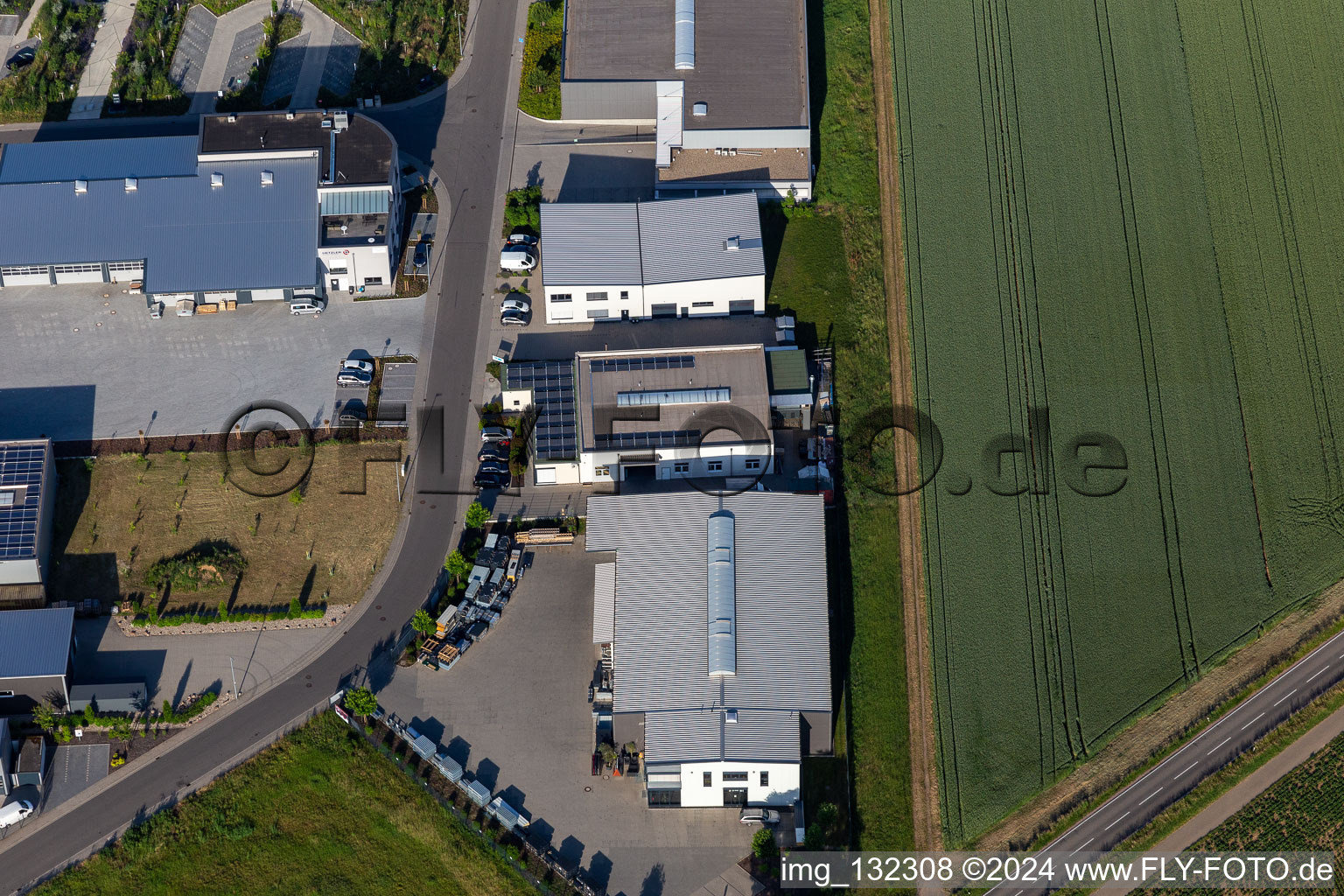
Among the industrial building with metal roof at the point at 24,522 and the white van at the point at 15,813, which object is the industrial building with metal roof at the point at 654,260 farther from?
the white van at the point at 15,813

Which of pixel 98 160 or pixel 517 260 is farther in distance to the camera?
pixel 98 160

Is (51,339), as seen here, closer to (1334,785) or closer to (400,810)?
(400,810)

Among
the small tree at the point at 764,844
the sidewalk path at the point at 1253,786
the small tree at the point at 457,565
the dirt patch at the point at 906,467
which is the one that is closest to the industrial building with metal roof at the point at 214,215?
the small tree at the point at 457,565

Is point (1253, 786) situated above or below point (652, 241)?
below

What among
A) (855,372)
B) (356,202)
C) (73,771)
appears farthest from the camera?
(356,202)

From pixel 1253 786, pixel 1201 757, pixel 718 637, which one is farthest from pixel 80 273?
pixel 1253 786

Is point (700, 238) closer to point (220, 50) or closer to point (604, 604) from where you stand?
point (604, 604)
